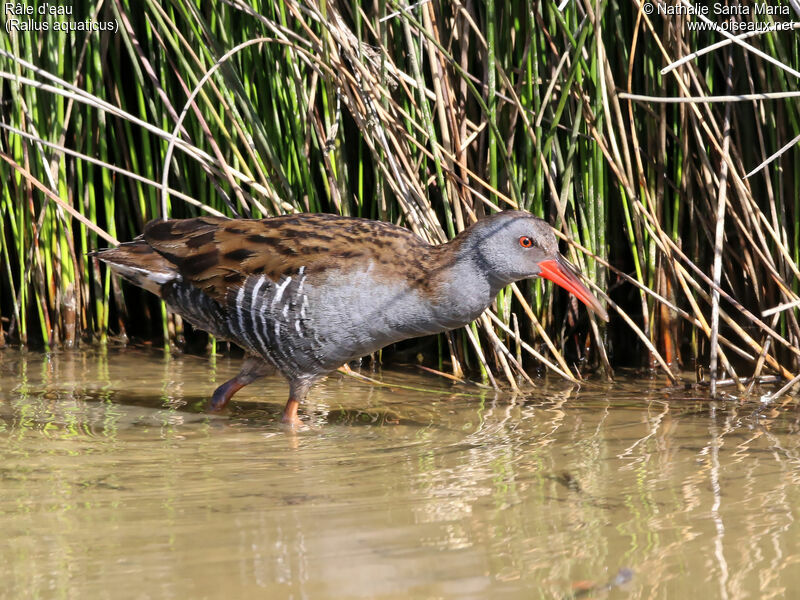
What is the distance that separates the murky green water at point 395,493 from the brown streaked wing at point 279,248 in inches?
22.2

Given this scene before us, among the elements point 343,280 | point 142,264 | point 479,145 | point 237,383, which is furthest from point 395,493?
point 479,145

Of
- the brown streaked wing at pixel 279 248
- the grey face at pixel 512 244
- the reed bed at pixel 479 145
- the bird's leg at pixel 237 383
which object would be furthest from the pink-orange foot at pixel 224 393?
the grey face at pixel 512 244

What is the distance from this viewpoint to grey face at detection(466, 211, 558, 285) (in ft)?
11.5

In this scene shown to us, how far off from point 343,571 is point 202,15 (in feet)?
8.61

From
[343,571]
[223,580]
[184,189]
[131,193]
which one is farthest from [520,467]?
[131,193]

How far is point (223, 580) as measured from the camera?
2.22 meters

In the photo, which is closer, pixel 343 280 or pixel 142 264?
pixel 343 280

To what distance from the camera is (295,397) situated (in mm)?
3768

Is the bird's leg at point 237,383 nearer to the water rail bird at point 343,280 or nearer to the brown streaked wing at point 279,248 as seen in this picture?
the water rail bird at point 343,280

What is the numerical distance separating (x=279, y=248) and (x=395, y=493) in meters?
1.11

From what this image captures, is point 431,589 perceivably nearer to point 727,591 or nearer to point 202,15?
point 727,591

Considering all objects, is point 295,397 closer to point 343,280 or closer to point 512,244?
point 343,280

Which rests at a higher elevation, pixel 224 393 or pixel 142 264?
pixel 142 264

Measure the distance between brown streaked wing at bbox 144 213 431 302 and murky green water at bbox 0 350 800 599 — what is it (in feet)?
1.85
